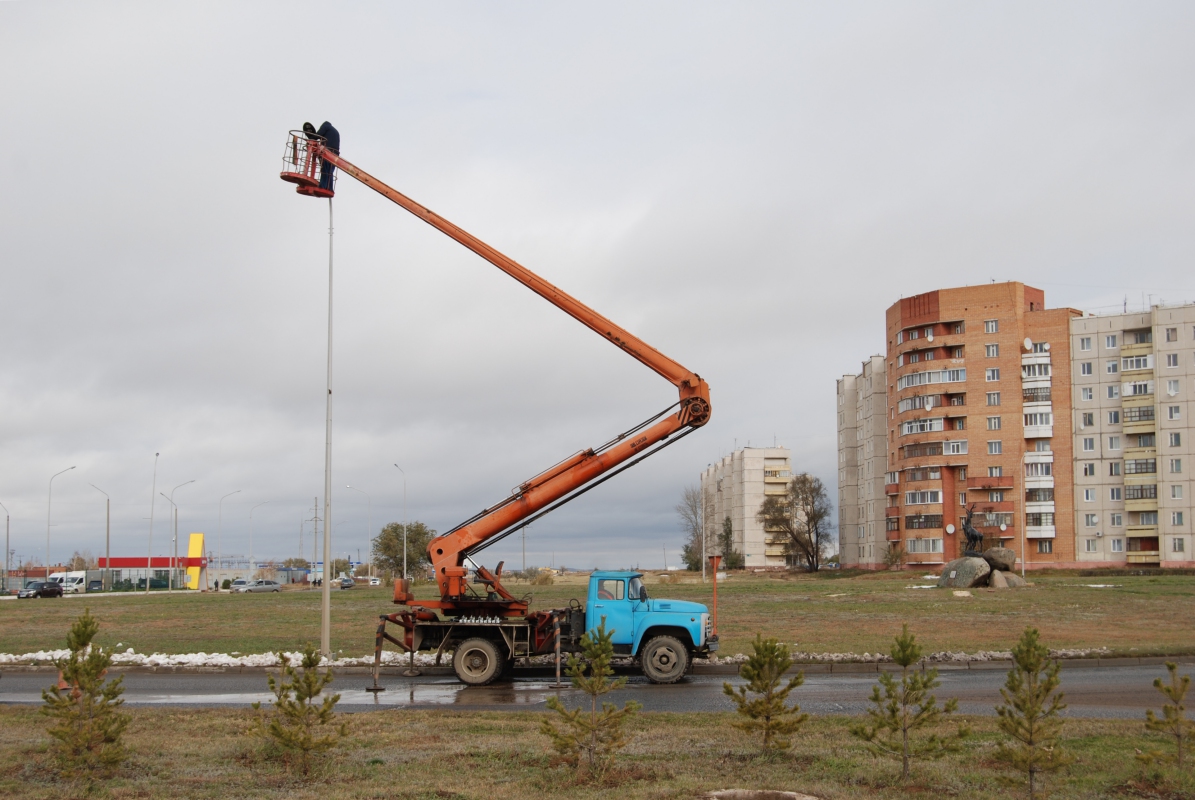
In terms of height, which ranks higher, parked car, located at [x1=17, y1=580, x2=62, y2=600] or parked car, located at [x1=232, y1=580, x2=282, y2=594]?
parked car, located at [x1=17, y1=580, x2=62, y2=600]

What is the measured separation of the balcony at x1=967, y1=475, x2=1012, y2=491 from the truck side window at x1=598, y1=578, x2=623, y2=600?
242ft

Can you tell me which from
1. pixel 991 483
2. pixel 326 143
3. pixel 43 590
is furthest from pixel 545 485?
pixel 991 483

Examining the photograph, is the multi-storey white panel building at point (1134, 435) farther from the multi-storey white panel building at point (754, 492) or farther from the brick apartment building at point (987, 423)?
the multi-storey white panel building at point (754, 492)

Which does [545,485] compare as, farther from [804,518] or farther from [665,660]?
[804,518]

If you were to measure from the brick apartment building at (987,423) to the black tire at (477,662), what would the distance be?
7325cm

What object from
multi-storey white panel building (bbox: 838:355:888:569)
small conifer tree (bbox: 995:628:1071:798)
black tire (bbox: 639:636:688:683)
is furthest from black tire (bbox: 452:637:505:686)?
multi-storey white panel building (bbox: 838:355:888:569)

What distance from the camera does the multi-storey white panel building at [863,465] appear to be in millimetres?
101812

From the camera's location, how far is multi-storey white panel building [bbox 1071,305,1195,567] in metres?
80.2

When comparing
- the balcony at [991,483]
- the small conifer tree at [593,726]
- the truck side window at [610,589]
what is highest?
the balcony at [991,483]

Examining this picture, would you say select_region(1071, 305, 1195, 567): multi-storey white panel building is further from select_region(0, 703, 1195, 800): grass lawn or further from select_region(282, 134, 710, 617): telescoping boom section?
select_region(0, 703, 1195, 800): grass lawn

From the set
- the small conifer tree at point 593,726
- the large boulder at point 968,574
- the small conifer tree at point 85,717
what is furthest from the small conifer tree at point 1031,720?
the large boulder at point 968,574

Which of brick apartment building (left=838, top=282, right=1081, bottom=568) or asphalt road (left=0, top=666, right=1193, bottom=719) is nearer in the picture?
asphalt road (left=0, top=666, right=1193, bottom=719)

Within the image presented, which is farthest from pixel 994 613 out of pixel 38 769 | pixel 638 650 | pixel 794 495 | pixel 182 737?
pixel 794 495

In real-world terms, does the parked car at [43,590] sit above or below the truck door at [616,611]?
below
